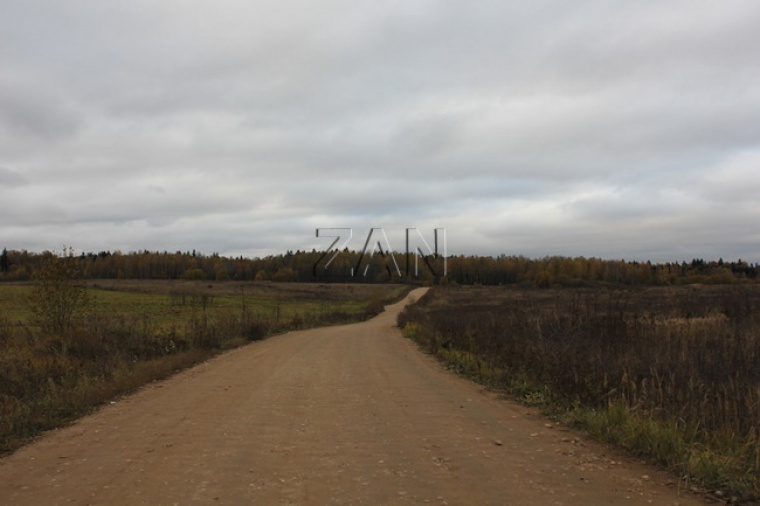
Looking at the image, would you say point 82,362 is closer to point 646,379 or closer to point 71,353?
point 71,353

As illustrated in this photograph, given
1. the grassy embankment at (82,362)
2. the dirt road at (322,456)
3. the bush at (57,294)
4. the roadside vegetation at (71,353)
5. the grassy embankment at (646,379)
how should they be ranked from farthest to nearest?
the bush at (57,294) < the roadside vegetation at (71,353) < the grassy embankment at (82,362) < the grassy embankment at (646,379) < the dirt road at (322,456)

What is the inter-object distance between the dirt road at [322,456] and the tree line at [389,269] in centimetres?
9379

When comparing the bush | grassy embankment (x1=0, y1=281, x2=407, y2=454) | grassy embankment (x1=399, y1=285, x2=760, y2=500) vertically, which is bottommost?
grassy embankment (x1=0, y1=281, x2=407, y2=454)

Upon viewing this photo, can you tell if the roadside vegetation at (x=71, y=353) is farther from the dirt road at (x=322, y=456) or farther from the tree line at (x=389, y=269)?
the tree line at (x=389, y=269)

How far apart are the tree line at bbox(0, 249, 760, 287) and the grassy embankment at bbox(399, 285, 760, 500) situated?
88.3 m

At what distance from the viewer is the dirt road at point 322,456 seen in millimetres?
5328

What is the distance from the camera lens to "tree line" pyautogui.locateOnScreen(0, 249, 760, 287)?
122 metres

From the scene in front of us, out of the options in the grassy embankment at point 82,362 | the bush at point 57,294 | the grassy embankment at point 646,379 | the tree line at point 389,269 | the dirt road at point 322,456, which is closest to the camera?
the dirt road at point 322,456

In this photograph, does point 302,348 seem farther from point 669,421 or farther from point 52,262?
point 669,421

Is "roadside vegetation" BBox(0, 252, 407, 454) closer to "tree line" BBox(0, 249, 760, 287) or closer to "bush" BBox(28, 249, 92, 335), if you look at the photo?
"bush" BBox(28, 249, 92, 335)

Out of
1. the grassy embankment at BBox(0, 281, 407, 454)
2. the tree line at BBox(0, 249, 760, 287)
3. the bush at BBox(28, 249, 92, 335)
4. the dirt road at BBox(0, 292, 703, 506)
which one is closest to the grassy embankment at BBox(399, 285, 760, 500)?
the dirt road at BBox(0, 292, 703, 506)

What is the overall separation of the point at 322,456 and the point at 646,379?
5.50 m

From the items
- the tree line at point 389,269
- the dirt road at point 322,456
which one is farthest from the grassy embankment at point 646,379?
the tree line at point 389,269

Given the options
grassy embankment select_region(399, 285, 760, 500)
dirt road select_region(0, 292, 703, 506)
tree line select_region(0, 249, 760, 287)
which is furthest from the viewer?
tree line select_region(0, 249, 760, 287)
